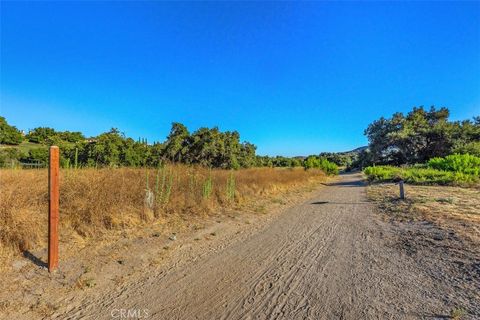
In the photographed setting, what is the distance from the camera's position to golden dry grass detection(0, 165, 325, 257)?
13.5ft

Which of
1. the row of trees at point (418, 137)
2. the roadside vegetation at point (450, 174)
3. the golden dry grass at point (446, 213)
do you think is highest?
the row of trees at point (418, 137)

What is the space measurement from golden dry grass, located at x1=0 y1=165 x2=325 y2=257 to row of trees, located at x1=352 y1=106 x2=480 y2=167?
98.4ft

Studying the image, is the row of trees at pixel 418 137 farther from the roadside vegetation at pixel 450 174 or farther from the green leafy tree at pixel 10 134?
the green leafy tree at pixel 10 134

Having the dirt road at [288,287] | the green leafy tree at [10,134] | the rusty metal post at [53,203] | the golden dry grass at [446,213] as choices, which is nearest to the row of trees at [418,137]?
the golden dry grass at [446,213]

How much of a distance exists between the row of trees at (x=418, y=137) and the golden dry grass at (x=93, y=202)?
2998cm

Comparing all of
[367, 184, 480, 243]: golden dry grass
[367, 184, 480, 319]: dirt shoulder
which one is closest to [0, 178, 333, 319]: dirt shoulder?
[367, 184, 480, 319]: dirt shoulder

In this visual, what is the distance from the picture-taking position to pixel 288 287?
129 inches

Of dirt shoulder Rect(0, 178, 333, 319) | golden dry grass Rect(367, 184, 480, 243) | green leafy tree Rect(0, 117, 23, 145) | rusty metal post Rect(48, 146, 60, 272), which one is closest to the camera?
dirt shoulder Rect(0, 178, 333, 319)

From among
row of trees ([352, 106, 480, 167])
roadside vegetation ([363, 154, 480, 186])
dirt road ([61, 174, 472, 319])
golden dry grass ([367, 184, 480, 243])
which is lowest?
dirt road ([61, 174, 472, 319])

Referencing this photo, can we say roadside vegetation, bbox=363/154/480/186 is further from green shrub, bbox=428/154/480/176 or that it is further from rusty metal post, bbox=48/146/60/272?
rusty metal post, bbox=48/146/60/272

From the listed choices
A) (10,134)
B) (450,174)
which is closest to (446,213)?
(450,174)

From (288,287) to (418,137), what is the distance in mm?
37724

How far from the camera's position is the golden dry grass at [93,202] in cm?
412

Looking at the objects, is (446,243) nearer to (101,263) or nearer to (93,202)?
(101,263)
